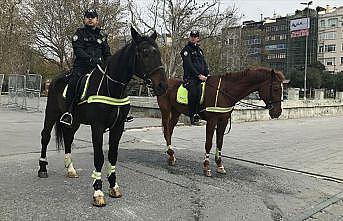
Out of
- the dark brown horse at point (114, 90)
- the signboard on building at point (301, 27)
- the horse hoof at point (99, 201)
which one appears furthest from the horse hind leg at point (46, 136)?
the signboard on building at point (301, 27)

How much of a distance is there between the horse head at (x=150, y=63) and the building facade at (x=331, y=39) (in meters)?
92.4

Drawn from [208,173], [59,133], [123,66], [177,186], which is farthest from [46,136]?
[208,173]

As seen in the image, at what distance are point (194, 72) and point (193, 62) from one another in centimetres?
23

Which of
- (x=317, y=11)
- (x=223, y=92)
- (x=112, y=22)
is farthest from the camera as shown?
(x=317, y=11)

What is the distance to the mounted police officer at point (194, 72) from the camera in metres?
7.90

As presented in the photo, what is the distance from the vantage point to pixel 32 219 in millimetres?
4730

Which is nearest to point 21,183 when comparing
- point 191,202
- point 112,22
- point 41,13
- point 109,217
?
point 109,217

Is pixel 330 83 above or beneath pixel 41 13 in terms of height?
beneath

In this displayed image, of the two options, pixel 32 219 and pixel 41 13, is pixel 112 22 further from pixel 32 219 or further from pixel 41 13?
pixel 32 219

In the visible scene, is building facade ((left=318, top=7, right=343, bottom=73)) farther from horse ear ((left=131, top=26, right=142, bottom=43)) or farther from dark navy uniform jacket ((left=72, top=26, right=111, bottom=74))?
horse ear ((left=131, top=26, right=142, bottom=43))

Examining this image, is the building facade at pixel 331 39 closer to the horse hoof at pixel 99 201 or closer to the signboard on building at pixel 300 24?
the signboard on building at pixel 300 24

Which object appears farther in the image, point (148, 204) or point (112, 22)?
point (112, 22)

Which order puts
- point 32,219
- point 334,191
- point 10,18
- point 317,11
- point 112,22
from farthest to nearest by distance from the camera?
1. point 317,11
2. point 10,18
3. point 112,22
4. point 334,191
5. point 32,219

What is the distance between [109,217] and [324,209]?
3268 mm
